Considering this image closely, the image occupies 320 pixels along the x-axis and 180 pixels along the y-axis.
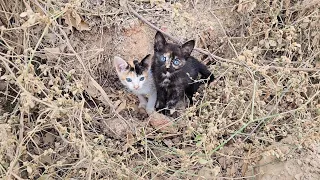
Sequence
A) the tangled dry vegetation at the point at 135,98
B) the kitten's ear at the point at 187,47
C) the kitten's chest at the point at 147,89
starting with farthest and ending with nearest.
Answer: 1. the kitten's chest at the point at 147,89
2. the kitten's ear at the point at 187,47
3. the tangled dry vegetation at the point at 135,98

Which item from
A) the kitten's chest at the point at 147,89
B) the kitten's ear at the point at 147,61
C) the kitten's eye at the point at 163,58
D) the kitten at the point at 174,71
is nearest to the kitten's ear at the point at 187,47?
the kitten at the point at 174,71

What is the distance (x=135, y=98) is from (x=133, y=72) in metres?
0.35

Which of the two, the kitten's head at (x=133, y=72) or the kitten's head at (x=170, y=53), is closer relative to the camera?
the kitten's head at (x=170, y=53)

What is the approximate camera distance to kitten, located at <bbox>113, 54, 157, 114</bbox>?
4.67 m

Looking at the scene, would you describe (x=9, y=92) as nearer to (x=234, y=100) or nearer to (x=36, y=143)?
(x=36, y=143)

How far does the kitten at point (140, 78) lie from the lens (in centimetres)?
467

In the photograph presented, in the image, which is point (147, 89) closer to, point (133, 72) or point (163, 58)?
point (133, 72)

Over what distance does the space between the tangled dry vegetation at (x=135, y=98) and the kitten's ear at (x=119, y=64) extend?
151mm

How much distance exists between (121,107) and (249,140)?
3.67ft

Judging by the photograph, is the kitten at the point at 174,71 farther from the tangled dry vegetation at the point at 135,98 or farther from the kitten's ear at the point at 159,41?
the tangled dry vegetation at the point at 135,98

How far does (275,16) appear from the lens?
15.7 ft

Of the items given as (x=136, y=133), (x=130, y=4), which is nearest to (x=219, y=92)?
(x=136, y=133)

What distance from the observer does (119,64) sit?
4645mm

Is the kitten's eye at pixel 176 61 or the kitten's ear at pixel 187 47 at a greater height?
the kitten's ear at pixel 187 47
